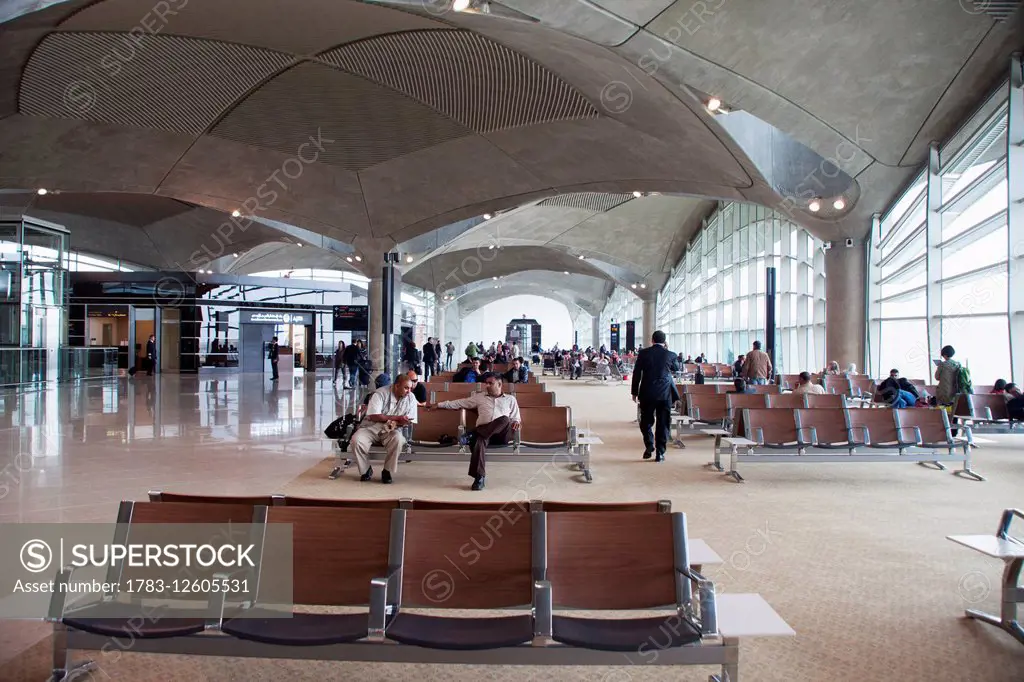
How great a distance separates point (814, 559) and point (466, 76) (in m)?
15.2

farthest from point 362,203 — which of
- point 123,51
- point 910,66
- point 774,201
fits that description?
point 910,66

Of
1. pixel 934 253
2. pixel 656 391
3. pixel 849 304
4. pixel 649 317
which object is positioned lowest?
pixel 656 391

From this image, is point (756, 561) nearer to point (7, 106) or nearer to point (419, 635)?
point (419, 635)

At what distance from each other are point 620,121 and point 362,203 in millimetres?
12223

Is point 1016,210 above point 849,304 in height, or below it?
above

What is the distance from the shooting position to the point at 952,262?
14.2 metres

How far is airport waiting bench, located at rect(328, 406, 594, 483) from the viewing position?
759cm

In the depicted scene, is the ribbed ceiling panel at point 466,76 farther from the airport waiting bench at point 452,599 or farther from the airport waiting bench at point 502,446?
the airport waiting bench at point 452,599

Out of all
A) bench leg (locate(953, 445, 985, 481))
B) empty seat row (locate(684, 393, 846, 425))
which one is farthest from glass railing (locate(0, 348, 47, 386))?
bench leg (locate(953, 445, 985, 481))

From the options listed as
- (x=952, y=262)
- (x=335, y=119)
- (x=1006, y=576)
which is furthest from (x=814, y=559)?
(x=335, y=119)

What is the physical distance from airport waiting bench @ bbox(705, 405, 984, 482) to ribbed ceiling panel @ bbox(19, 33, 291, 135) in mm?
14859

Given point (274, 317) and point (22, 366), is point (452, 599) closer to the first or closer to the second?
point (22, 366)

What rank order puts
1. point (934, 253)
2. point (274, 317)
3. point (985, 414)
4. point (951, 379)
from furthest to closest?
point (274, 317)
point (934, 253)
point (951, 379)
point (985, 414)

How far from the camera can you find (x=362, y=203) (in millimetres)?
25844
